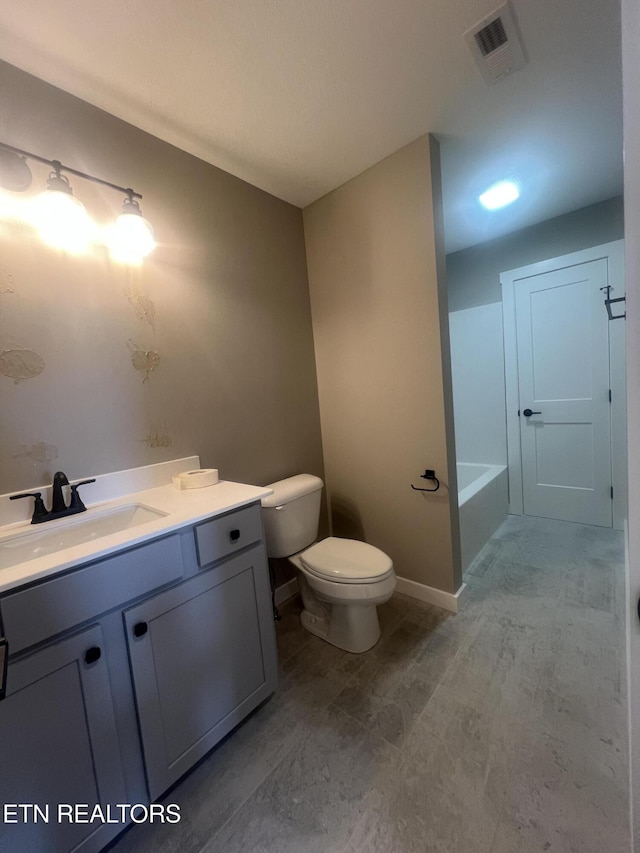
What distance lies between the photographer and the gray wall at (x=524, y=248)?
7.86ft

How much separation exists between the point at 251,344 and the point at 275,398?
335mm

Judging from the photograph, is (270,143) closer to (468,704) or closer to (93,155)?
(93,155)

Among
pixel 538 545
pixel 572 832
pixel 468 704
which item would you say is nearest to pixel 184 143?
pixel 468 704

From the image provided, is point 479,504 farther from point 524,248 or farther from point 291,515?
point 524,248

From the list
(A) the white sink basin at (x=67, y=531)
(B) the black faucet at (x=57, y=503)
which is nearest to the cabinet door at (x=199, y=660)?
(A) the white sink basin at (x=67, y=531)

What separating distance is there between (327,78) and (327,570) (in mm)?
2028

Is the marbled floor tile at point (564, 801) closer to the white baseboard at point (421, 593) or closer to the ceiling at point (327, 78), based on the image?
the white baseboard at point (421, 593)

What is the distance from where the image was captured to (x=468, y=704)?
128cm

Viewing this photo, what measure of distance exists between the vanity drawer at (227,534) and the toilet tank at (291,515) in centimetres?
34

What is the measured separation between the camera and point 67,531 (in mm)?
1141

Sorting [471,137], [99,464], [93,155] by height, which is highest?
[471,137]

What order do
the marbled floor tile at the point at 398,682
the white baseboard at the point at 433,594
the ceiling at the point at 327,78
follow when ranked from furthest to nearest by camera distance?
the white baseboard at the point at 433,594 < the marbled floor tile at the point at 398,682 < the ceiling at the point at 327,78

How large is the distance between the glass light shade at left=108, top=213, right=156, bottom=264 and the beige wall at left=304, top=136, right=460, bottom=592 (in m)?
1.05

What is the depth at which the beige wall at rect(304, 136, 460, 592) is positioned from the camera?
5.60ft
